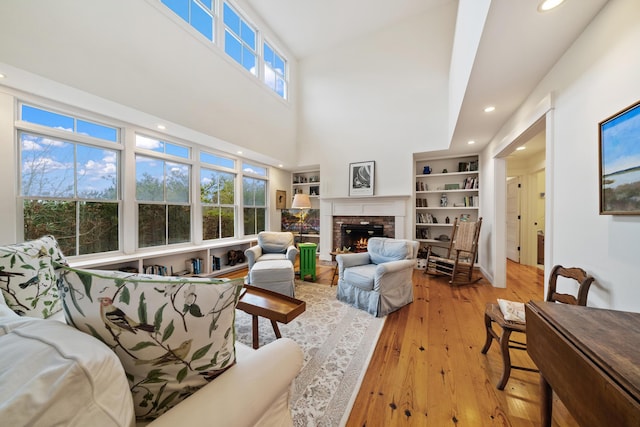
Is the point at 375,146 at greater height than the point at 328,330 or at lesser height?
greater

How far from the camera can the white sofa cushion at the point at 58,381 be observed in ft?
1.31

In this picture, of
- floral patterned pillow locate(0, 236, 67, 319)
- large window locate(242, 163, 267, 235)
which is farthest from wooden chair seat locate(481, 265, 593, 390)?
large window locate(242, 163, 267, 235)

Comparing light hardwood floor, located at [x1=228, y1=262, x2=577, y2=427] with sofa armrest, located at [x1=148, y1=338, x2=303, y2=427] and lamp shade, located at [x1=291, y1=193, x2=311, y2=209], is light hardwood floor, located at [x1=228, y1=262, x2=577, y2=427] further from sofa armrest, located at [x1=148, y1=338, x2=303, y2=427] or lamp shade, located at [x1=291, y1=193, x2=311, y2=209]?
lamp shade, located at [x1=291, y1=193, x2=311, y2=209]

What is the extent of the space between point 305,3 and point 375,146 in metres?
2.83

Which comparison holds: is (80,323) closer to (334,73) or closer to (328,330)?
(328,330)

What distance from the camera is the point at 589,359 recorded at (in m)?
0.76

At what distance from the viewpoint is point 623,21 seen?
121 centimetres

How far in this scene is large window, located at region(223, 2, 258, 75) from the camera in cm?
378

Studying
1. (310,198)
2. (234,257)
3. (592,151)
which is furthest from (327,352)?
(310,198)

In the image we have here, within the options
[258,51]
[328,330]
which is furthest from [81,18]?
[328,330]

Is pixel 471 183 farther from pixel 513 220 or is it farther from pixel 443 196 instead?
pixel 513 220

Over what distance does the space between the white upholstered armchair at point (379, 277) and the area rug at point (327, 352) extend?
14 centimetres

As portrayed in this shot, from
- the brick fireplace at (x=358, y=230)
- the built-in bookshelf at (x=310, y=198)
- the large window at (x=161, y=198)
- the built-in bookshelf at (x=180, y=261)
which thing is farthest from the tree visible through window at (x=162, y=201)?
the brick fireplace at (x=358, y=230)

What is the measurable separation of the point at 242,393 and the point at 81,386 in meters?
0.42
